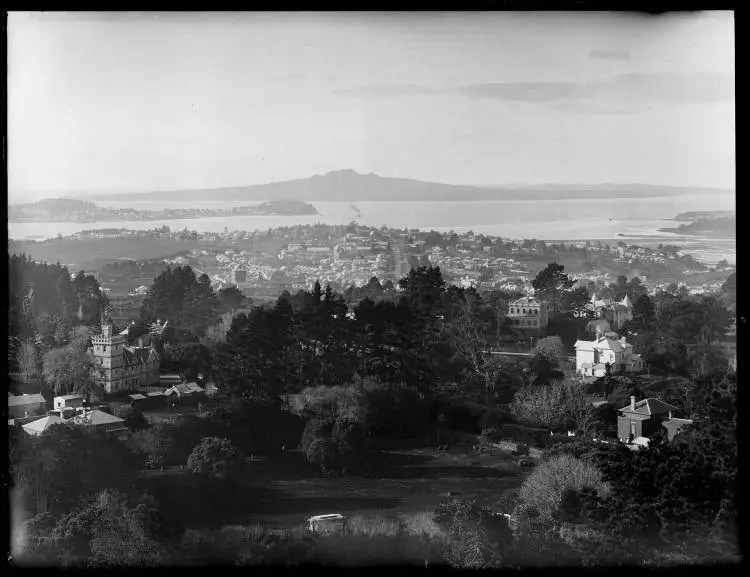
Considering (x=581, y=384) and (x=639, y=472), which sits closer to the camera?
(x=639, y=472)

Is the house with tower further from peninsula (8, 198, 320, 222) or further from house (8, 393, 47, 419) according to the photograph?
peninsula (8, 198, 320, 222)

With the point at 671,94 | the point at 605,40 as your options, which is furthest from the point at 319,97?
the point at 671,94

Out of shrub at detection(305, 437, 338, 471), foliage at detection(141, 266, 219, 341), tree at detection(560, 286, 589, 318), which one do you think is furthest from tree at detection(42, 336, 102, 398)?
tree at detection(560, 286, 589, 318)

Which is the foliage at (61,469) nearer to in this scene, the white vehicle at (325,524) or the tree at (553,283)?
the white vehicle at (325,524)

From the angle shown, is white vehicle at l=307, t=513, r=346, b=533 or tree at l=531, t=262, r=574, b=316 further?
tree at l=531, t=262, r=574, b=316

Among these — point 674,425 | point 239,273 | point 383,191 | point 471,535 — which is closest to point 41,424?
point 239,273

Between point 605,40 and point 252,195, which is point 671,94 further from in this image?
point 252,195

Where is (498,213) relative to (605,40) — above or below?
below
